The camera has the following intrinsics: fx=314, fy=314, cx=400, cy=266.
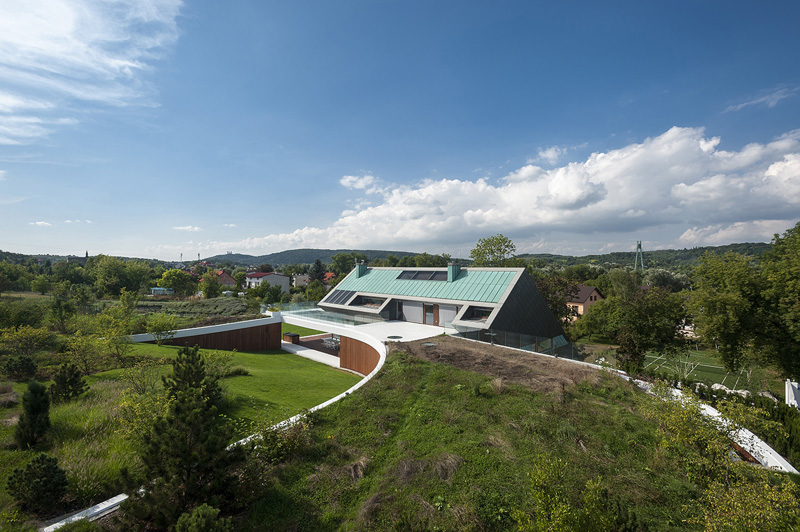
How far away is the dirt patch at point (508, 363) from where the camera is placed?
11.9m

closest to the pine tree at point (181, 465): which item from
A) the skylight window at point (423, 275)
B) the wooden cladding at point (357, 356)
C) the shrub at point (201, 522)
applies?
the shrub at point (201, 522)

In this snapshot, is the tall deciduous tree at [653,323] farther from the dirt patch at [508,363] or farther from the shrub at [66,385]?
the shrub at [66,385]

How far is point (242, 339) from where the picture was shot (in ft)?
78.7

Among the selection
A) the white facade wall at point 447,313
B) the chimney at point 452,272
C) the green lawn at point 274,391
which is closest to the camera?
the green lawn at point 274,391

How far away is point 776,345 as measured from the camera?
14305mm

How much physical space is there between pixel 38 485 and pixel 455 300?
21.5m

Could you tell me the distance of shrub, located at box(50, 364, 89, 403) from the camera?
9586mm

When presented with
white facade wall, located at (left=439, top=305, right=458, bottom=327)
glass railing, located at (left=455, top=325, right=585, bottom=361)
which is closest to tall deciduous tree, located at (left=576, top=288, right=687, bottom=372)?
glass railing, located at (left=455, top=325, right=585, bottom=361)

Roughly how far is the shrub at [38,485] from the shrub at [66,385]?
532cm

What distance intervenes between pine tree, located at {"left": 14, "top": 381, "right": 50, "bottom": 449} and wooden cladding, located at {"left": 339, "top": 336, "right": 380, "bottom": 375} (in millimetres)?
12497

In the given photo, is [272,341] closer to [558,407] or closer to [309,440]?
[309,440]

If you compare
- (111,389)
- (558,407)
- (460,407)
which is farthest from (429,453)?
(111,389)

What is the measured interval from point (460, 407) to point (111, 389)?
37.9ft

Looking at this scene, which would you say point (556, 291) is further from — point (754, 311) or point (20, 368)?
point (20, 368)
